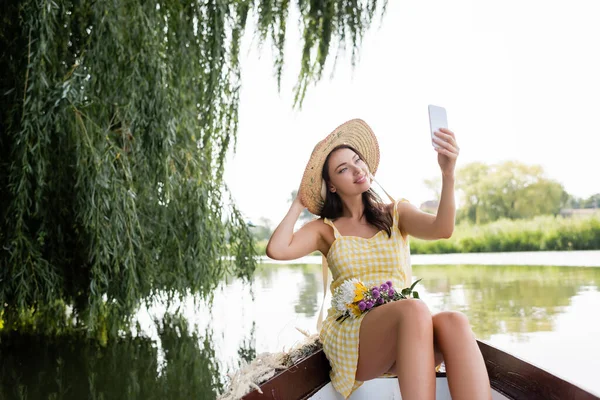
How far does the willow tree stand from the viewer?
3.00m

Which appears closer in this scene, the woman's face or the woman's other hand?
the woman's other hand

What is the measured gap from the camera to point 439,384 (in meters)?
1.79

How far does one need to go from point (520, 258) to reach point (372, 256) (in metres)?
11.5

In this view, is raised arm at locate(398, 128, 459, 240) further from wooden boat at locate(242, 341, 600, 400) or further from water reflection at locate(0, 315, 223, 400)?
water reflection at locate(0, 315, 223, 400)

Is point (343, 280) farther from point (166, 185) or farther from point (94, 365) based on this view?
point (94, 365)

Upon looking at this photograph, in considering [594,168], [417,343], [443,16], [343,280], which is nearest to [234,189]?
[343,280]

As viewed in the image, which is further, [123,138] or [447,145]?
[123,138]

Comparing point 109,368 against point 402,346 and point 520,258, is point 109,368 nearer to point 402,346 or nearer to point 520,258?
point 402,346

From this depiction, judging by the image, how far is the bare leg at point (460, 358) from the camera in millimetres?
1492

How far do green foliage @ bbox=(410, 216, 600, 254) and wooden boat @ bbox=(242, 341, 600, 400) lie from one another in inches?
489

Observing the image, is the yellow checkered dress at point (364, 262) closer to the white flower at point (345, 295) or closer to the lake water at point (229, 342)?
the white flower at point (345, 295)

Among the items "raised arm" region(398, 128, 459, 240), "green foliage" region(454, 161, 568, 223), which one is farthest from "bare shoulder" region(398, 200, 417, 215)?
"green foliage" region(454, 161, 568, 223)

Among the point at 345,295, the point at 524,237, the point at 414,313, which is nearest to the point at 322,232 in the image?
the point at 345,295

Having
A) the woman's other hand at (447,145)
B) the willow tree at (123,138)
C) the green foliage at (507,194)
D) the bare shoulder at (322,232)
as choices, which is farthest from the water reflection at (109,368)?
the green foliage at (507,194)
